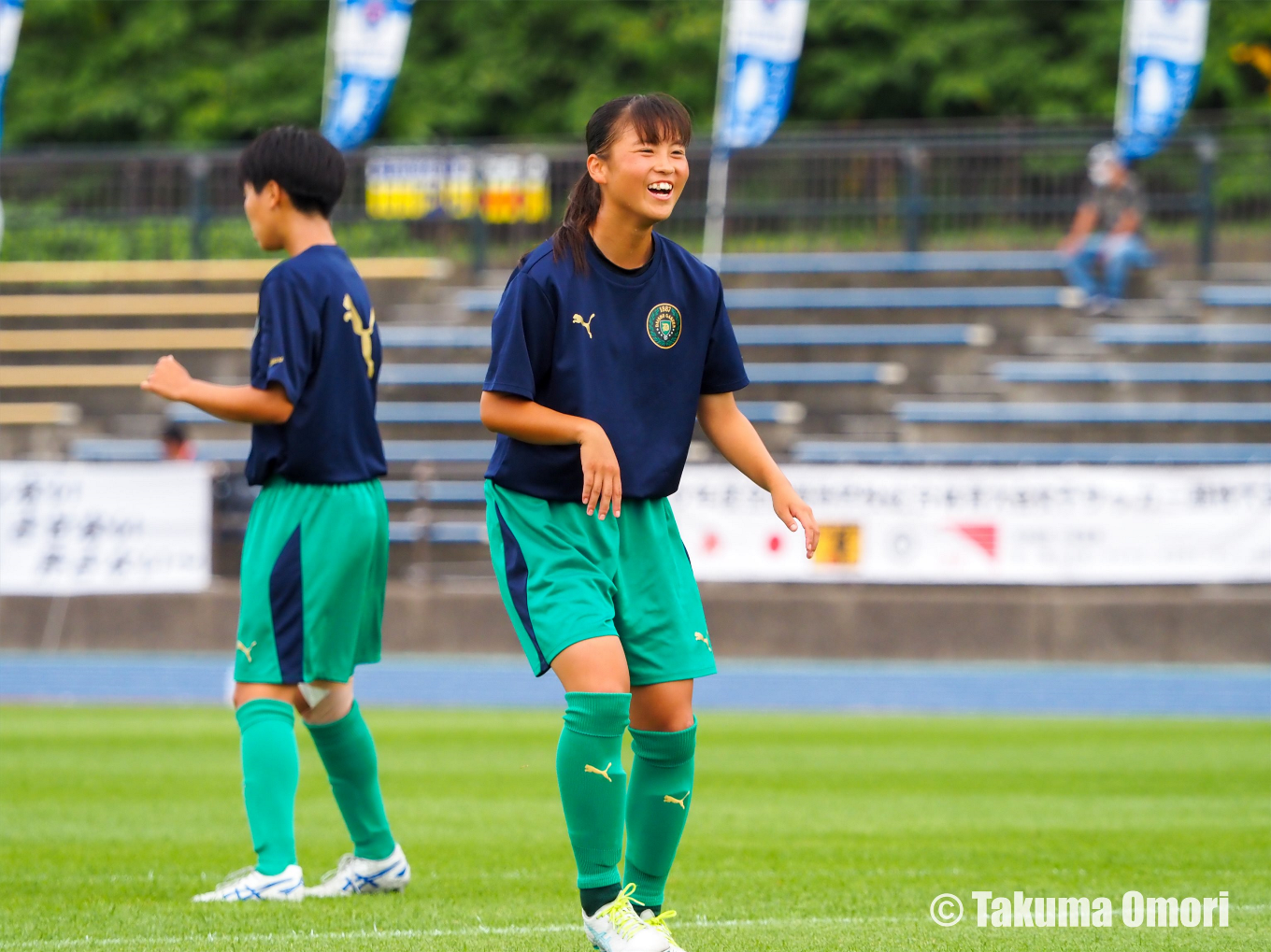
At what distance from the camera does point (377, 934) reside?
4.98m

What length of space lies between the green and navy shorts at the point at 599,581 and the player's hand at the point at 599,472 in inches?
3.9

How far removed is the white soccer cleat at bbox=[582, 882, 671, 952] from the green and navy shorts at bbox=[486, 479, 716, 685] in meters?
0.56

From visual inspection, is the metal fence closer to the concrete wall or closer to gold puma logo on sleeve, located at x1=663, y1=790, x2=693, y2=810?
the concrete wall

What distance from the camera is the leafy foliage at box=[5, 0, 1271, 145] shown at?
111 feet

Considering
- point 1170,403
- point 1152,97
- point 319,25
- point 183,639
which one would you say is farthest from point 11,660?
point 319,25

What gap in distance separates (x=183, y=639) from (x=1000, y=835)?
11.6 meters

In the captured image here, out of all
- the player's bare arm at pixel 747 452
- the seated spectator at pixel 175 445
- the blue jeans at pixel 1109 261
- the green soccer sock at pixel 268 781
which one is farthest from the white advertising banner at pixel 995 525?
the player's bare arm at pixel 747 452

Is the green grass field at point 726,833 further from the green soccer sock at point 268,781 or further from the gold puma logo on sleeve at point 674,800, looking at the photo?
the gold puma logo on sleeve at point 674,800

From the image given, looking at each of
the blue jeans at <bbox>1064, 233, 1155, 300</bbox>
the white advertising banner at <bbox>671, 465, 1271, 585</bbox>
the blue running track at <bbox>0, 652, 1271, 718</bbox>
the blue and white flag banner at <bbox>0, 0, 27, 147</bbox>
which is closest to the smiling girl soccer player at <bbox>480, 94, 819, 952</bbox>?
the blue running track at <bbox>0, 652, 1271, 718</bbox>

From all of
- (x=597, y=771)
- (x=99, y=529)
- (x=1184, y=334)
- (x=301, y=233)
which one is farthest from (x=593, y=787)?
(x=1184, y=334)

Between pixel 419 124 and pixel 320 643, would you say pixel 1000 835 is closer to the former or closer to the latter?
pixel 320 643

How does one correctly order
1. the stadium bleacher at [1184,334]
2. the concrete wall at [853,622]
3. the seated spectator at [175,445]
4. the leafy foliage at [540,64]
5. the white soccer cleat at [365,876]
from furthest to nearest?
the leafy foliage at [540,64]
the stadium bleacher at [1184,334]
the seated spectator at [175,445]
the concrete wall at [853,622]
the white soccer cleat at [365,876]

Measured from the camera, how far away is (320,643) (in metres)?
5.68

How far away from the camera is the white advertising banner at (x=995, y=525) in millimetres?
15617
